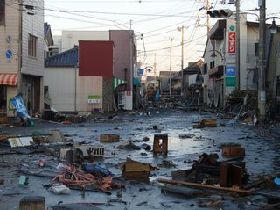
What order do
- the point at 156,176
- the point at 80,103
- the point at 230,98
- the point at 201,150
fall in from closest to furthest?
the point at 156,176 → the point at 201,150 → the point at 230,98 → the point at 80,103

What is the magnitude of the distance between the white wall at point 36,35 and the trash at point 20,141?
65.3 ft

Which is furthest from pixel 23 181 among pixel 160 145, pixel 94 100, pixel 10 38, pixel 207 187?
pixel 94 100

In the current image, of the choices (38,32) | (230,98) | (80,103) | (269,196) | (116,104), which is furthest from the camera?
(116,104)

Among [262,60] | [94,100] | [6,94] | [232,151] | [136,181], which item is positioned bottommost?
[136,181]

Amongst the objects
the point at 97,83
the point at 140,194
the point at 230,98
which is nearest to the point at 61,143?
the point at 140,194

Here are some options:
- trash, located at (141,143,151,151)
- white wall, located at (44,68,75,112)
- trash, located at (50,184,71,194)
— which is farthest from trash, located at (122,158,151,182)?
white wall, located at (44,68,75,112)

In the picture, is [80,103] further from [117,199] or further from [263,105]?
[117,199]

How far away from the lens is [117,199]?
10.0 m

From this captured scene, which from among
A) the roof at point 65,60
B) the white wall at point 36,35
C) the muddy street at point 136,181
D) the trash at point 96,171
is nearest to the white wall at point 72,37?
the roof at point 65,60

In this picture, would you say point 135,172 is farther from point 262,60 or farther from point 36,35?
point 36,35

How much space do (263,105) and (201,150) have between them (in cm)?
1528

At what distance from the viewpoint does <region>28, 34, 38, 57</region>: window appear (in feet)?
133

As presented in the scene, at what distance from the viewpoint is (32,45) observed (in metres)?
41.6

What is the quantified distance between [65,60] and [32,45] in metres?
11.6
